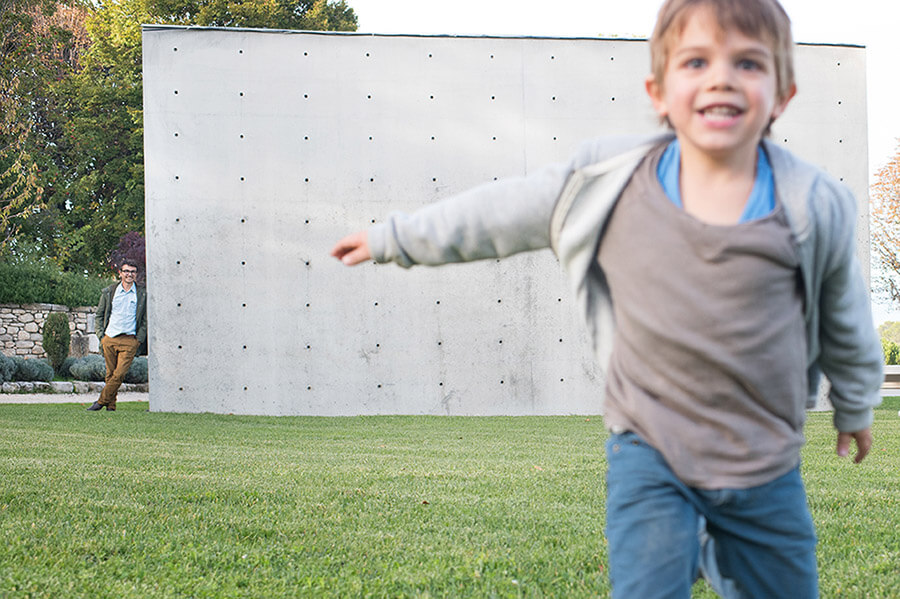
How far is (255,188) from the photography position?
14008 millimetres

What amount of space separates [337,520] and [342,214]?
32.7ft

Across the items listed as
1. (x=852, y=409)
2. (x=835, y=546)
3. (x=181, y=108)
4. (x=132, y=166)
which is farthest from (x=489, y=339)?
(x=132, y=166)

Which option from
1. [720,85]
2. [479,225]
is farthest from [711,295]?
[479,225]

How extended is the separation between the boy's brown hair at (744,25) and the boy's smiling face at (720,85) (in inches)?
0.5

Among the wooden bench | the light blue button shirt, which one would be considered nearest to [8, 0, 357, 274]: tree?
the light blue button shirt

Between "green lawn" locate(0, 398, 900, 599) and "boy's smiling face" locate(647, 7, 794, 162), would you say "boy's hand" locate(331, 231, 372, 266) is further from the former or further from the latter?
"green lawn" locate(0, 398, 900, 599)

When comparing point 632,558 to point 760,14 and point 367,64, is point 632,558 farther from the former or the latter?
point 367,64

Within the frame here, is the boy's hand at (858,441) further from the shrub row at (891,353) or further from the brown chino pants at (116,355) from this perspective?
the shrub row at (891,353)

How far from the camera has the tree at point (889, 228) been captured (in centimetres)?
2789

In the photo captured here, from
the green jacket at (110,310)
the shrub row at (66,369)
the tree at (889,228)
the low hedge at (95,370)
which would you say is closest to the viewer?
the green jacket at (110,310)

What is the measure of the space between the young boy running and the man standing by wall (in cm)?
1089

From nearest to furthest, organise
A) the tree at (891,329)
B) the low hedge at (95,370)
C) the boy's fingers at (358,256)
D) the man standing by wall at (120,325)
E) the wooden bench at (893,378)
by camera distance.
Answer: the boy's fingers at (358,256) < the man standing by wall at (120,325) < the low hedge at (95,370) < the wooden bench at (893,378) < the tree at (891,329)

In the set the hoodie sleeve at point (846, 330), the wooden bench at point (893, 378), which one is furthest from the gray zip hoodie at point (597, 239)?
the wooden bench at point (893, 378)

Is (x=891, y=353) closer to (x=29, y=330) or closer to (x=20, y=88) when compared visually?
(x=29, y=330)
